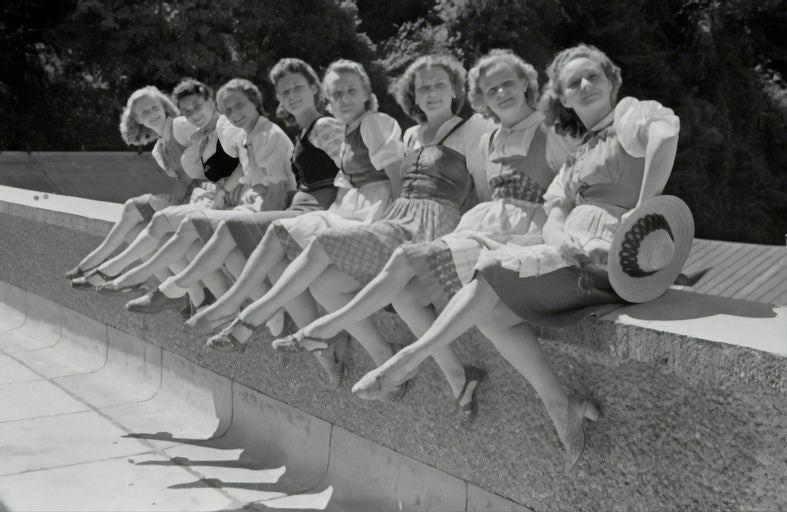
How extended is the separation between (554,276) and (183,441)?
2.83m

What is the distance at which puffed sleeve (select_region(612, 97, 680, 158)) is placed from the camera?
3.05m

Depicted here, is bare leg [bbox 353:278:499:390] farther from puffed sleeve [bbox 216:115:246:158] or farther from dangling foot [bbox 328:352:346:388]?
puffed sleeve [bbox 216:115:246:158]

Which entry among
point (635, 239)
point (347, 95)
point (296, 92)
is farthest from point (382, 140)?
point (635, 239)

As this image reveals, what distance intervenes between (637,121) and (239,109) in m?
2.49

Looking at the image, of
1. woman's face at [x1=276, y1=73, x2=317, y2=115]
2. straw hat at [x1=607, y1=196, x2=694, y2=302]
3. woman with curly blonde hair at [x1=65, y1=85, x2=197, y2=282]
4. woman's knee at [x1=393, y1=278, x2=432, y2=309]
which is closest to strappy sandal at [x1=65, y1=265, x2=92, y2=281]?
woman with curly blonde hair at [x1=65, y1=85, x2=197, y2=282]

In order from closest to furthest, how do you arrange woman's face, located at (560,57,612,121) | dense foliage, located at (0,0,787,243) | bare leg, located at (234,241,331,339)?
woman's face, located at (560,57,612,121) → bare leg, located at (234,241,331,339) → dense foliage, located at (0,0,787,243)

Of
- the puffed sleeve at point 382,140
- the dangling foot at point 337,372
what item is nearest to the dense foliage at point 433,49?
the puffed sleeve at point 382,140

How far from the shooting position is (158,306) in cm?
477

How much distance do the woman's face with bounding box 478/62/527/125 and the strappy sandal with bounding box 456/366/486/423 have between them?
932 mm

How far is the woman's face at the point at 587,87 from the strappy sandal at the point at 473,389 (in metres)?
0.94

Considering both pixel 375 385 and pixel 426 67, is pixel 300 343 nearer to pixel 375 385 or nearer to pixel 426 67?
pixel 375 385

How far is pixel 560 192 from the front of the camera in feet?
10.9

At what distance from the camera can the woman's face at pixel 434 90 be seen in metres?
3.92

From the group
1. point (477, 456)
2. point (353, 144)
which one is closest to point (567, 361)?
point (477, 456)
